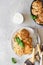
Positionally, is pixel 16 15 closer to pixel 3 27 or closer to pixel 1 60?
pixel 3 27

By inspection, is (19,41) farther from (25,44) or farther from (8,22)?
(8,22)

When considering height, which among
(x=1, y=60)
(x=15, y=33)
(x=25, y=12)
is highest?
(x=25, y=12)

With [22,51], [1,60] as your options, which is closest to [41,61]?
[22,51]

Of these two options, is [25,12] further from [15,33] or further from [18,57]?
[18,57]

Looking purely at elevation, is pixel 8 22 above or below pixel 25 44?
above

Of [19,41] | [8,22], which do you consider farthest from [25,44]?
[8,22]

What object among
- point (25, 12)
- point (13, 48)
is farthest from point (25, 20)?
point (13, 48)

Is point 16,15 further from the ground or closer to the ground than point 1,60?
further from the ground
